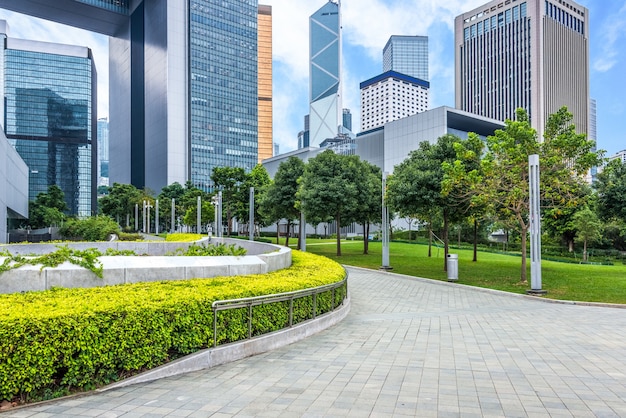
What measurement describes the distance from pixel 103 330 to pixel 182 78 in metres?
111

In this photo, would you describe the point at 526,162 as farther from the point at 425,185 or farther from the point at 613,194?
the point at 613,194

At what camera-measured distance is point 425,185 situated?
Result: 1958 cm

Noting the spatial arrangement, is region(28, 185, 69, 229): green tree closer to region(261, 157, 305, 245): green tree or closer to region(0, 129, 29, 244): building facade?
region(0, 129, 29, 244): building facade

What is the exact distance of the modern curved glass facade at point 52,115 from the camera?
112 metres

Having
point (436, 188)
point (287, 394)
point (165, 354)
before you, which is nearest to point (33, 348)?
point (165, 354)

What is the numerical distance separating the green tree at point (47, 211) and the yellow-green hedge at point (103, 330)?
6233 cm

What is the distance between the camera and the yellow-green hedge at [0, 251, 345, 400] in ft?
15.5

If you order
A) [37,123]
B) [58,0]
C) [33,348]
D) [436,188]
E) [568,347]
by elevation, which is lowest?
[568,347]

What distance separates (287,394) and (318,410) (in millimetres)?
611

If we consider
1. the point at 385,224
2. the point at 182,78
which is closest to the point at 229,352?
the point at 385,224

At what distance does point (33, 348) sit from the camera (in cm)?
473

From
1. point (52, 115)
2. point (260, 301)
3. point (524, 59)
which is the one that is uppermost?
point (524, 59)

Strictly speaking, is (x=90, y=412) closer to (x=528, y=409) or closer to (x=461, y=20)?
(x=528, y=409)

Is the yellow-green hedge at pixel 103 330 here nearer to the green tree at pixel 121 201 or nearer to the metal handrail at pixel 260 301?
the metal handrail at pixel 260 301
